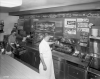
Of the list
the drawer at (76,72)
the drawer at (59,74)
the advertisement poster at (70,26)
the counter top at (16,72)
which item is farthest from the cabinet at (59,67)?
the counter top at (16,72)

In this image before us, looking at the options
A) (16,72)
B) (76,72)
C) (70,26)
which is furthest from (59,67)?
(16,72)

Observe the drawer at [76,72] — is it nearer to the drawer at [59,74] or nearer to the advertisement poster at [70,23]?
the drawer at [59,74]

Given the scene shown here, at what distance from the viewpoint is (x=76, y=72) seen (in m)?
3.44

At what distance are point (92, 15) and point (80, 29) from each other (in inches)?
25.1

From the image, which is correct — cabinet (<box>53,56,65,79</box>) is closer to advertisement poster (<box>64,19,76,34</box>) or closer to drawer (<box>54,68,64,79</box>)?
drawer (<box>54,68,64,79</box>)

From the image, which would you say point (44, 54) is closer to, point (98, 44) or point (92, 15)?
point (98, 44)

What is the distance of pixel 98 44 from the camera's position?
2.97m

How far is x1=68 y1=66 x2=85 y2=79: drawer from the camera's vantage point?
3.26 m

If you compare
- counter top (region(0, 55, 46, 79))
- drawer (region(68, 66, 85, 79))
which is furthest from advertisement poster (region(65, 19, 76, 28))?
counter top (region(0, 55, 46, 79))

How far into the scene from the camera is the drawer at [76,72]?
10.7 ft

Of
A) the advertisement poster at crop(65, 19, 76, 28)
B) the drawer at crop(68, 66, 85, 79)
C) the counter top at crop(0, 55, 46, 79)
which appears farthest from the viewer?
the advertisement poster at crop(65, 19, 76, 28)

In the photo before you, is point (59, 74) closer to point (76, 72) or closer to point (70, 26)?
point (76, 72)

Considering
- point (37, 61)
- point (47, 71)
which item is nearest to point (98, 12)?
point (47, 71)

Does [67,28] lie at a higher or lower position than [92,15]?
lower
